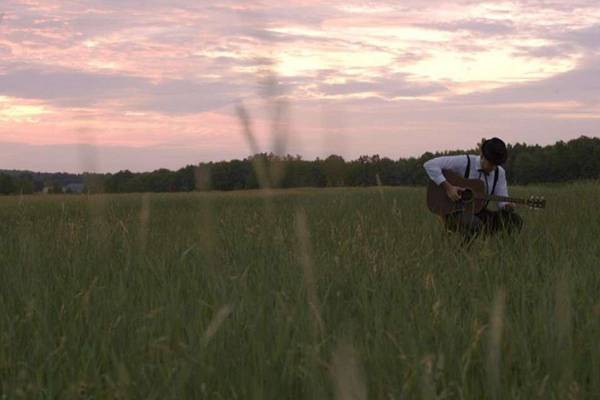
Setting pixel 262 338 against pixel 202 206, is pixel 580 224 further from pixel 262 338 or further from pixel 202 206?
pixel 202 206

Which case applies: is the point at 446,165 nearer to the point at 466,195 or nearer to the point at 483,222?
the point at 466,195

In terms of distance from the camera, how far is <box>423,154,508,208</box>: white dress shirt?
6695mm

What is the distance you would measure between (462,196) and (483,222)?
0.33 meters

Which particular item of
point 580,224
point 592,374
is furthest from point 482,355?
point 580,224

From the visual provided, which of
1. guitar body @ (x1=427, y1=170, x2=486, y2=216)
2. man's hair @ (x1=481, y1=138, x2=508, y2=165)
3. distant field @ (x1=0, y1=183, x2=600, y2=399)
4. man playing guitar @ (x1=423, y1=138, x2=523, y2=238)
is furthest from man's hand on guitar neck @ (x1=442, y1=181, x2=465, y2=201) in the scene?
distant field @ (x1=0, y1=183, x2=600, y2=399)

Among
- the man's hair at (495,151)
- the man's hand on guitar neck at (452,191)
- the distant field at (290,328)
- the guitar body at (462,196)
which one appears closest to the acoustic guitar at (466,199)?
the guitar body at (462,196)

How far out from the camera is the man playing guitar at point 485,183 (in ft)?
21.2

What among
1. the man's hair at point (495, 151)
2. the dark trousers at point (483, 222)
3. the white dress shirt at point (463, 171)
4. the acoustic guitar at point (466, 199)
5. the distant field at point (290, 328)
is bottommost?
the distant field at point (290, 328)

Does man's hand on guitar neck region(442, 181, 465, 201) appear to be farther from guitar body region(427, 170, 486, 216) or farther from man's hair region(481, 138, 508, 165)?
man's hair region(481, 138, 508, 165)

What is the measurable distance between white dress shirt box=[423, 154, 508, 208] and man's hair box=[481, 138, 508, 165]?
25 centimetres

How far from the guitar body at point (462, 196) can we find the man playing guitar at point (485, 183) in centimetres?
4

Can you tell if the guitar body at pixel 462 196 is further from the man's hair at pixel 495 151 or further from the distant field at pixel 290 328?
the distant field at pixel 290 328

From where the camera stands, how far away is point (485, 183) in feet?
22.1

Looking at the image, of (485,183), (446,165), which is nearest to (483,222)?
(485,183)
